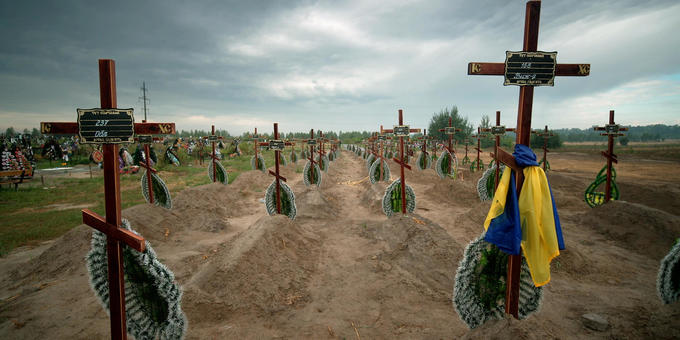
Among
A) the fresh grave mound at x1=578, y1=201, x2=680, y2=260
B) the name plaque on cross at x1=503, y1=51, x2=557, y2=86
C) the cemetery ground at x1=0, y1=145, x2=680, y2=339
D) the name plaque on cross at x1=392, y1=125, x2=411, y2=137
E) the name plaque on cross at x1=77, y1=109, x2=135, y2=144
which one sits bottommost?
the cemetery ground at x1=0, y1=145, x2=680, y2=339

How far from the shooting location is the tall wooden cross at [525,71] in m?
3.39

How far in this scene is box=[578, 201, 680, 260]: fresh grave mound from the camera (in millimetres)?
8648

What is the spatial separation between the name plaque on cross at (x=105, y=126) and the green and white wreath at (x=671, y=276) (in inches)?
299

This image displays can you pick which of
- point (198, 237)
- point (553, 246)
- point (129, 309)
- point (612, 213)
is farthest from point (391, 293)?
point (612, 213)

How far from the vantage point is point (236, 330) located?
4973 mm

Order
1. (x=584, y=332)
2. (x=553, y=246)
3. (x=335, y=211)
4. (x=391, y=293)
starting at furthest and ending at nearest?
1. (x=335, y=211)
2. (x=391, y=293)
3. (x=584, y=332)
4. (x=553, y=246)

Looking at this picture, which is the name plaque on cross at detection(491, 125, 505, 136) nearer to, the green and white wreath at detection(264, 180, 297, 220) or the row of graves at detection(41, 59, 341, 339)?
the green and white wreath at detection(264, 180, 297, 220)

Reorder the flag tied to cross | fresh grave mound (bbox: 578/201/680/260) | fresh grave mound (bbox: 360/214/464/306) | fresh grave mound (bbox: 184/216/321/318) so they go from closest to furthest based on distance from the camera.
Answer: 1. the flag tied to cross
2. fresh grave mound (bbox: 184/216/321/318)
3. fresh grave mound (bbox: 360/214/464/306)
4. fresh grave mound (bbox: 578/201/680/260)

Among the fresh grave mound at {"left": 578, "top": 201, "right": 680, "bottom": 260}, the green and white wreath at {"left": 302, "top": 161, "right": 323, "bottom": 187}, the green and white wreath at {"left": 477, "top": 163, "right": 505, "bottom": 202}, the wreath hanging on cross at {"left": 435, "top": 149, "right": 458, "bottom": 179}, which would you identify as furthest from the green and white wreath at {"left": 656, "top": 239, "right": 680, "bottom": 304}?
the green and white wreath at {"left": 302, "top": 161, "right": 323, "bottom": 187}

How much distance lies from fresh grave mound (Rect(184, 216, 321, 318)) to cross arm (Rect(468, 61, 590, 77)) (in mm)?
5523

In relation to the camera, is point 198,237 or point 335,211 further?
point 335,211

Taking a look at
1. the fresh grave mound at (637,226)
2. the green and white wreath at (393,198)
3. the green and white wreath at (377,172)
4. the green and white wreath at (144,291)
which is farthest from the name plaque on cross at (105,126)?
the green and white wreath at (377,172)

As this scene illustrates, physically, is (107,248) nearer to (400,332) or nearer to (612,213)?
(400,332)

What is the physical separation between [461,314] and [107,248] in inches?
A: 186
